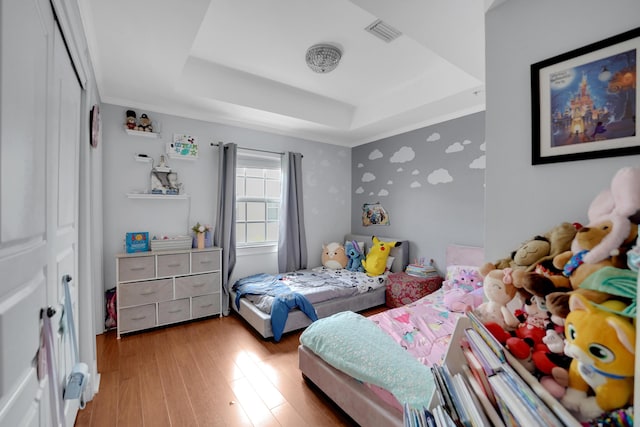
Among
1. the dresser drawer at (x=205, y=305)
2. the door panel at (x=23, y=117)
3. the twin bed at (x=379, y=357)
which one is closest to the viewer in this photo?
the door panel at (x=23, y=117)

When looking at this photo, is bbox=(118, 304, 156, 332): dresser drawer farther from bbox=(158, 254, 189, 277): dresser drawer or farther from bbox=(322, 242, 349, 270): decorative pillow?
bbox=(322, 242, 349, 270): decorative pillow

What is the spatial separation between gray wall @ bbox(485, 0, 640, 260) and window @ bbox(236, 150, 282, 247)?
309 centimetres

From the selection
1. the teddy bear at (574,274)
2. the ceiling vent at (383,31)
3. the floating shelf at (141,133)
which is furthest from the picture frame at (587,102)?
the floating shelf at (141,133)

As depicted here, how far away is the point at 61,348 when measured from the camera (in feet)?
4.33

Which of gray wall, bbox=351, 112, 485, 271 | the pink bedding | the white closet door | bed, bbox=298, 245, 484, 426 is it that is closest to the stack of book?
bed, bbox=298, 245, 484, 426

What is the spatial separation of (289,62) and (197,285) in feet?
8.51

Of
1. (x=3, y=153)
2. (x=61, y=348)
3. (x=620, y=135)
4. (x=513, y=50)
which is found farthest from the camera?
(x=61, y=348)

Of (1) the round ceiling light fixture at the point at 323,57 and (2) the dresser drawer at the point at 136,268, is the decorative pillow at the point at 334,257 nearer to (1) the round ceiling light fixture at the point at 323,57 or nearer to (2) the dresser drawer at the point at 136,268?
(2) the dresser drawer at the point at 136,268

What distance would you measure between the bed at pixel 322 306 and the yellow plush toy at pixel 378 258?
6.3 inches

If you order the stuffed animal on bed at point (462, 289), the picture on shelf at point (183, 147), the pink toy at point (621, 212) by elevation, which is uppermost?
the picture on shelf at point (183, 147)

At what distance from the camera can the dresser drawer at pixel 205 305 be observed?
10.1 feet

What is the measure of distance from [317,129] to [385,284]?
234cm

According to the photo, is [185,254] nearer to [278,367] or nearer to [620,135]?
[278,367]

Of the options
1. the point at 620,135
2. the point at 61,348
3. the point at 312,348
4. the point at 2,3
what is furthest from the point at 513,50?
the point at 61,348
